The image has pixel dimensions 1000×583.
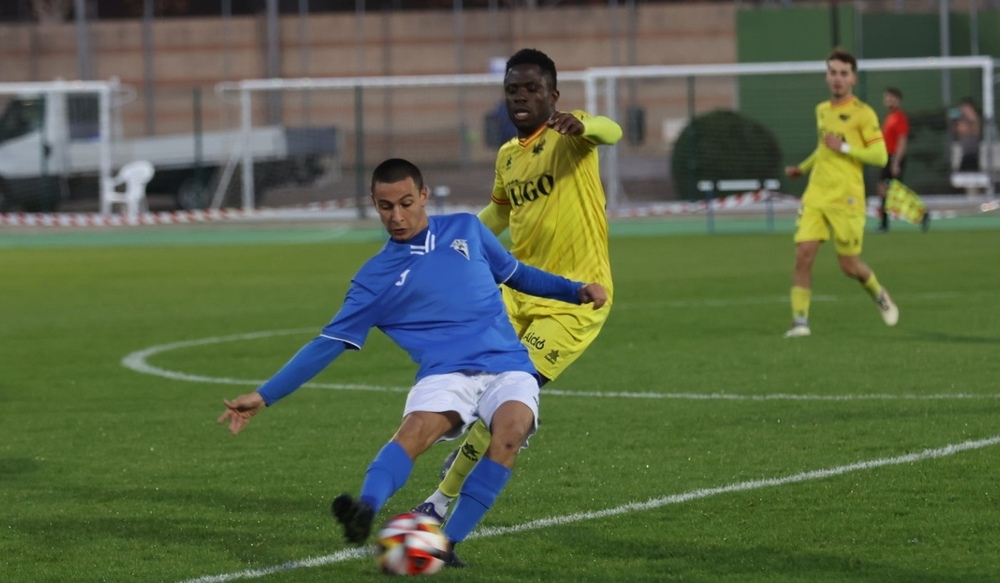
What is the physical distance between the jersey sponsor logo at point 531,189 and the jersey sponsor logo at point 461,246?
1.50 meters

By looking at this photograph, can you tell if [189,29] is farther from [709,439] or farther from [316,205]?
[709,439]

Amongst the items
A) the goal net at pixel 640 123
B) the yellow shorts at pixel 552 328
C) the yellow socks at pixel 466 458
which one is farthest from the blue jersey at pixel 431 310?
the goal net at pixel 640 123

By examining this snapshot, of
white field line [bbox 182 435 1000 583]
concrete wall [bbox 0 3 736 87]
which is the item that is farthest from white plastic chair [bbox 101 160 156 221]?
white field line [bbox 182 435 1000 583]

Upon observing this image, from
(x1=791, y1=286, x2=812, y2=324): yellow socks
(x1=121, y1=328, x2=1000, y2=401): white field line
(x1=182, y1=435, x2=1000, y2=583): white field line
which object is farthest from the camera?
(x1=791, y1=286, x2=812, y2=324): yellow socks

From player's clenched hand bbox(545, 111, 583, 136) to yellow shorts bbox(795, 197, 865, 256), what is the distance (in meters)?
7.64

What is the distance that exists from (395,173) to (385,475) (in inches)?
44.6

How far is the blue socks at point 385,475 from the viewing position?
6.14 meters

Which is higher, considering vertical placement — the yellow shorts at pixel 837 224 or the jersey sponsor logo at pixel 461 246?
the jersey sponsor logo at pixel 461 246

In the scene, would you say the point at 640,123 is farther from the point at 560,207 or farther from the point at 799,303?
the point at 560,207

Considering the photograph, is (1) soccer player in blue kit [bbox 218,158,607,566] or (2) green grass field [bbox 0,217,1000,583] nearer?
(1) soccer player in blue kit [bbox 218,158,607,566]

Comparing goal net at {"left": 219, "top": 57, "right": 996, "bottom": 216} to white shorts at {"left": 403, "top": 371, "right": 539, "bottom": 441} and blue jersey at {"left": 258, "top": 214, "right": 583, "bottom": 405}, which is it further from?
white shorts at {"left": 403, "top": 371, "right": 539, "bottom": 441}

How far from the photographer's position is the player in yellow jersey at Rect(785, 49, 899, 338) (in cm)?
1477

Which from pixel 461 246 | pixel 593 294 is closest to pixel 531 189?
pixel 593 294

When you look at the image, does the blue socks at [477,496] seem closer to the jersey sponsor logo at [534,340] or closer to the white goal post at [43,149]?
the jersey sponsor logo at [534,340]
